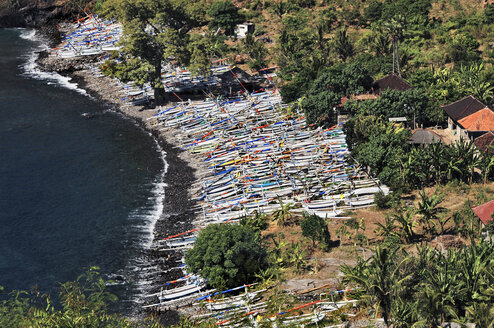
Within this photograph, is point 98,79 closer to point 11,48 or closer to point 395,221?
point 11,48

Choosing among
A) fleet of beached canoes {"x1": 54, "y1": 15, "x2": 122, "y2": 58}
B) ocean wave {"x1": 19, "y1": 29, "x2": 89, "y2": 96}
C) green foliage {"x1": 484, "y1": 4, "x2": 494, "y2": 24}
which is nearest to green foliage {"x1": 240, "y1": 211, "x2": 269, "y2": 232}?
ocean wave {"x1": 19, "y1": 29, "x2": 89, "y2": 96}

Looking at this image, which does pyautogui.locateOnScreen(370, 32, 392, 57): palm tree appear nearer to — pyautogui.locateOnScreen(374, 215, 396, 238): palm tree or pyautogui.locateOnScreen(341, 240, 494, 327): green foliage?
pyautogui.locateOnScreen(374, 215, 396, 238): palm tree

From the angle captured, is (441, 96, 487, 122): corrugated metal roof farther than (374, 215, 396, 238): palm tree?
Yes

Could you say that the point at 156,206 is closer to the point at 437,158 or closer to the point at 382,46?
the point at 437,158

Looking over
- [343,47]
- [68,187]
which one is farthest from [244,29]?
[68,187]

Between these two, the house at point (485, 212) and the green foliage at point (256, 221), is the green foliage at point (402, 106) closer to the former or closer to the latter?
the green foliage at point (256, 221)

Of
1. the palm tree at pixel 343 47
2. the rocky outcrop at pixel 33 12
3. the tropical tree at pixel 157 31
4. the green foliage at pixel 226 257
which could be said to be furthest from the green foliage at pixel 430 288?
the rocky outcrop at pixel 33 12
